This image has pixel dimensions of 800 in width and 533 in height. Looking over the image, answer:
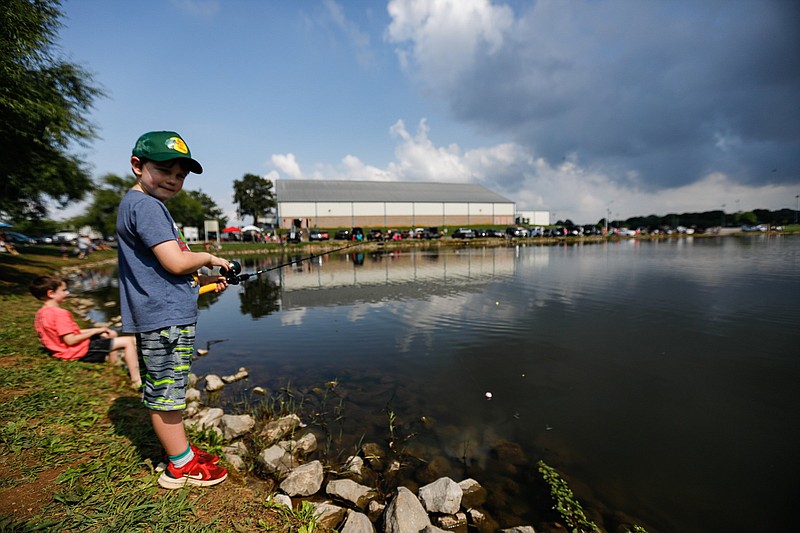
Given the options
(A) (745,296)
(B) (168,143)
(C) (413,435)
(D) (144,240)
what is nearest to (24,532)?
(D) (144,240)

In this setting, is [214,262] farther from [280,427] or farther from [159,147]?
[280,427]

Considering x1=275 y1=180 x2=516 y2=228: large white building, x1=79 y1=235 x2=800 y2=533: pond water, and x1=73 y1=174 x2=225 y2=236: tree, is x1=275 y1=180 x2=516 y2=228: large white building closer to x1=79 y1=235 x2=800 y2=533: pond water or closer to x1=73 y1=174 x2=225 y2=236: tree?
x1=73 y1=174 x2=225 y2=236: tree

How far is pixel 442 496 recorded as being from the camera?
3.67 m

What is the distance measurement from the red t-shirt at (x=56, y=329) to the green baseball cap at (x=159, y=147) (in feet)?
15.4

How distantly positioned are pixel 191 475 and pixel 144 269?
1783 millimetres

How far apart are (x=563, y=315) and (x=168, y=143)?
10967 millimetres

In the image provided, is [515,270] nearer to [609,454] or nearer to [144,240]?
[609,454]

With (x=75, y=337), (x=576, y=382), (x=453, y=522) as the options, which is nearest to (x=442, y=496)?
(x=453, y=522)

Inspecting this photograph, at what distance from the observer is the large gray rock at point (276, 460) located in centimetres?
413

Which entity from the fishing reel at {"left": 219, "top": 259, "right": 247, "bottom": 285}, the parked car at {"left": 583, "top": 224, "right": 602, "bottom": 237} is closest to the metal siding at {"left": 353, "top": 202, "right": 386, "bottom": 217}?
the parked car at {"left": 583, "top": 224, "right": 602, "bottom": 237}

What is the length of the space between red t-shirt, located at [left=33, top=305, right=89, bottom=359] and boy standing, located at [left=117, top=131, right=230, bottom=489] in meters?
4.33

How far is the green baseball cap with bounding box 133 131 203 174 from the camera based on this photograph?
2.59 m

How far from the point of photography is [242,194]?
82.7 meters

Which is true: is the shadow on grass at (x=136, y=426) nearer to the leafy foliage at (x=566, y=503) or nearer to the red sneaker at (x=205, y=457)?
the red sneaker at (x=205, y=457)
